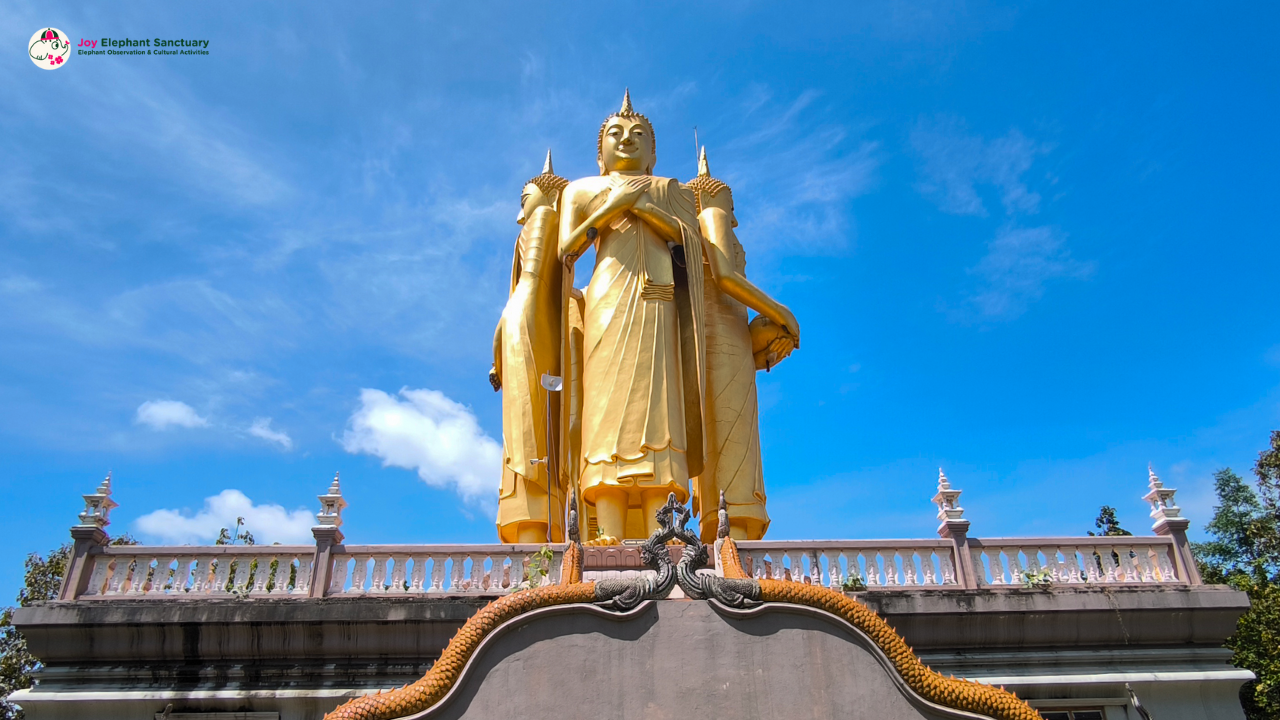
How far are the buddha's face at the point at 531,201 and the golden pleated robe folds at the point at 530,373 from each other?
0.13 meters

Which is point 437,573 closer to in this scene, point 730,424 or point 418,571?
point 418,571

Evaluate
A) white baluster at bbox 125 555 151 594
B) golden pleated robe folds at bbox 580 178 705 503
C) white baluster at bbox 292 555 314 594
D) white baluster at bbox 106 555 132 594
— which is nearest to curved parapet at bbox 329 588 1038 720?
white baluster at bbox 292 555 314 594

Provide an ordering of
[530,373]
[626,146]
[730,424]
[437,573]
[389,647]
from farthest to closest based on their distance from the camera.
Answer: [626,146]
[530,373]
[730,424]
[437,573]
[389,647]

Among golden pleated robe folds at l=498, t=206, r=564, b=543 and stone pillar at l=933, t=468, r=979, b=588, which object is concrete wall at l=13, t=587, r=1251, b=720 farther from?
golden pleated robe folds at l=498, t=206, r=564, b=543

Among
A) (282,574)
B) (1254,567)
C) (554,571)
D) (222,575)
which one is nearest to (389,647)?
(282,574)

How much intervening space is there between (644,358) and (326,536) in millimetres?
4272

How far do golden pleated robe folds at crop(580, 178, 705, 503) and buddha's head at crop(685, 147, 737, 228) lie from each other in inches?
19.2

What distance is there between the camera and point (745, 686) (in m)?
5.73

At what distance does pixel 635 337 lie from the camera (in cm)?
1185

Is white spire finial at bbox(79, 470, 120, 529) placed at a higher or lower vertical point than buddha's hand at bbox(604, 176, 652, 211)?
lower

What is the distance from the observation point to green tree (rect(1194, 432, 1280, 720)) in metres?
15.2

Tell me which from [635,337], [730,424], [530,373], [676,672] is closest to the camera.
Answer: [676,672]

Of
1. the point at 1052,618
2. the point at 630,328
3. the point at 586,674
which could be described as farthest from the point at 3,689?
the point at 1052,618

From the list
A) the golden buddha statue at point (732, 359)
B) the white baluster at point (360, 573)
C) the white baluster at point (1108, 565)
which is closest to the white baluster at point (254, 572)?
the white baluster at point (360, 573)
